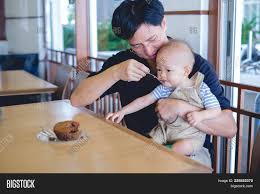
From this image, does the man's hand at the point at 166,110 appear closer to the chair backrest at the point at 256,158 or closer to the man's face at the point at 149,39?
the man's face at the point at 149,39

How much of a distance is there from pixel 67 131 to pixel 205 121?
1.87 feet

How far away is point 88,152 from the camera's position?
1289 millimetres

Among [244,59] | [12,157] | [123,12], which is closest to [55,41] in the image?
[244,59]

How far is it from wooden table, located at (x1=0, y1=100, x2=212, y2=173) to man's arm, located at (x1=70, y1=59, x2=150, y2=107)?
117 mm

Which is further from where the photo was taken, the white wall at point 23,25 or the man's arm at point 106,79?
the white wall at point 23,25

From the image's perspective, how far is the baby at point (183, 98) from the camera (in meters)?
1.56

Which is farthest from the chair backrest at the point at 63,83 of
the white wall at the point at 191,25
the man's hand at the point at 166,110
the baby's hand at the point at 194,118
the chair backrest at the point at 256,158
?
the chair backrest at the point at 256,158

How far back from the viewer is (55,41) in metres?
5.52

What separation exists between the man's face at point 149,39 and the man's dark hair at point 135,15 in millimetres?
19

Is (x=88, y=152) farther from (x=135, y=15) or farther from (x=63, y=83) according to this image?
(x=63, y=83)

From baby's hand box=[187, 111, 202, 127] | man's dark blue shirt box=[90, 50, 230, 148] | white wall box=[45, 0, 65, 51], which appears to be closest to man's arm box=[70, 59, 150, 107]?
man's dark blue shirt box=[90, 50, 230, 148]

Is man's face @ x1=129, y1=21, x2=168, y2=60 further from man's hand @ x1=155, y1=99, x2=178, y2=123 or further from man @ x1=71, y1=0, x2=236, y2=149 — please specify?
man's hand @ x1=155, y1=99, x2=178, y2=123

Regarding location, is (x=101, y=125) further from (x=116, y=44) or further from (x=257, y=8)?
(x=116, y=44)

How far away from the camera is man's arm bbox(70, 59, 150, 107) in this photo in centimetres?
159
